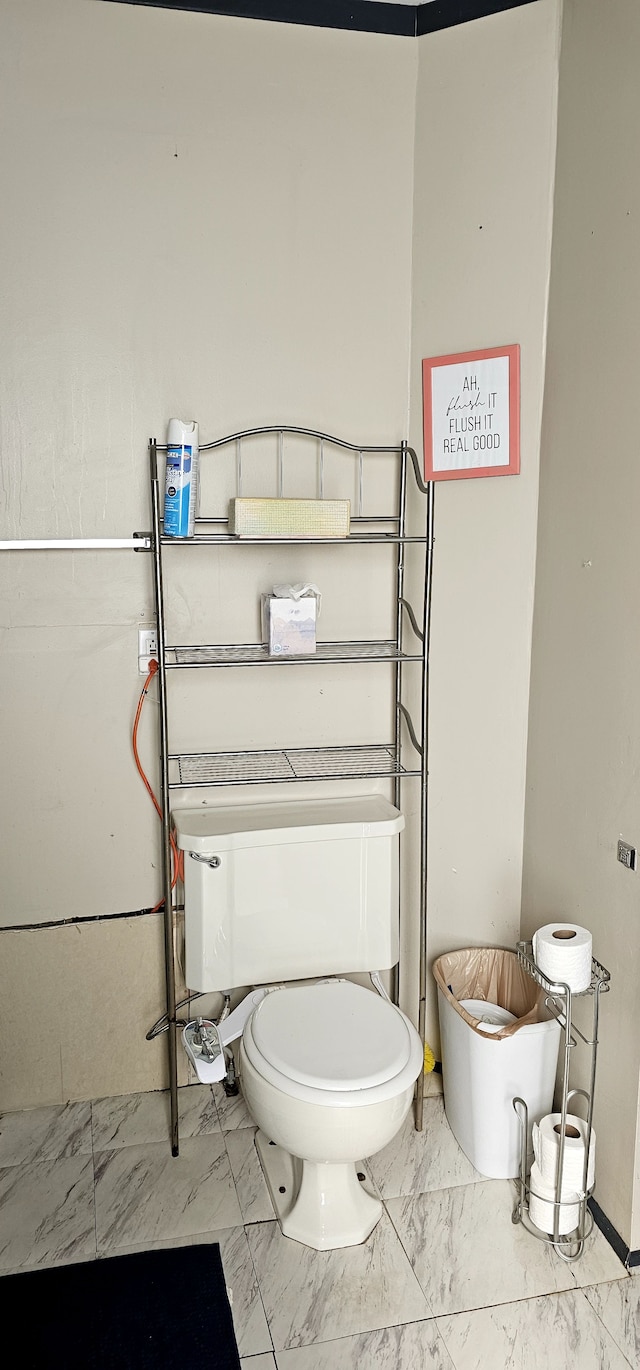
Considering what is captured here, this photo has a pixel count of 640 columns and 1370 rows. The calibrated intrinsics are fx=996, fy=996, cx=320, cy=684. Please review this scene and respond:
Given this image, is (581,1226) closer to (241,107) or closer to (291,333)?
(291,333)

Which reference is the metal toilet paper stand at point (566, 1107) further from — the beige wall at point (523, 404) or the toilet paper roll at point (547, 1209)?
the beige wall at point (523, 404)

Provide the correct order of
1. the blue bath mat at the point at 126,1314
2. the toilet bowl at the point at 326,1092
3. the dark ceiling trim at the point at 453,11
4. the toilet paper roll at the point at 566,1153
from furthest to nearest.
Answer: the dark ceiling trim at the point at 453,11
the toilet paper roll at the point at 566,1153
the toilet bowl at the point at 326,1092
the blue bath mat at the point at 126,1314

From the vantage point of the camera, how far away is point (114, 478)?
2.21 m

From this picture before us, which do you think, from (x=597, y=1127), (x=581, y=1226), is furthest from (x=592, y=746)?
(x=581, y=1226)

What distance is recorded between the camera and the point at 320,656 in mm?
2193

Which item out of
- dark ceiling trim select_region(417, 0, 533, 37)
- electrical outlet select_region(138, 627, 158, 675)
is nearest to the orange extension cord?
electrical outlet select_region(138, 627, 158, 675)

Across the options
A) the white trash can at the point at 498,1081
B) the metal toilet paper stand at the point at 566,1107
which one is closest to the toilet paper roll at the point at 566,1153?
the metal toilet paper stand at the point at 566,1107

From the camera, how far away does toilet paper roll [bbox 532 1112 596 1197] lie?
1918 millimetres

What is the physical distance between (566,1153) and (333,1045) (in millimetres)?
491

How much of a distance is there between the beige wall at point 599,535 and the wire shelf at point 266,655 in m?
0.38

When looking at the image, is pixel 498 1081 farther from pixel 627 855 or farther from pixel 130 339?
pixel 130 339

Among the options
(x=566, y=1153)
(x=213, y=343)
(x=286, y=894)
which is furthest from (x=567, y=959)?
(x=213, y=343)

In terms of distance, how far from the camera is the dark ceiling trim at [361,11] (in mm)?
2072

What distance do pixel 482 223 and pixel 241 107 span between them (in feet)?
1.88
